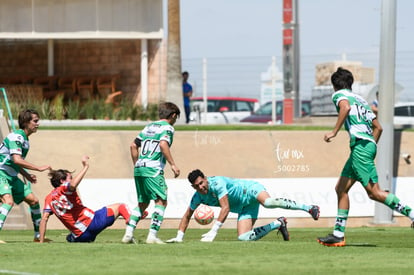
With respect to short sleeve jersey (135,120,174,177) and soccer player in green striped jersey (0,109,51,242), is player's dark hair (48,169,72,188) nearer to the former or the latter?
soccer player in green striped jersey (0,109,51,242)

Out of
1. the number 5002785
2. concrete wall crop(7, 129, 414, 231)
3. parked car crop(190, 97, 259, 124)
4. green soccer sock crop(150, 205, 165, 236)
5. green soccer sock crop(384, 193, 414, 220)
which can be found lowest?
parked car crop(190, 97, 259, 124)

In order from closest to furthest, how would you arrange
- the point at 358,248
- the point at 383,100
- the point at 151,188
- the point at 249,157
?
the point at 358,248 < the point at 151,188 < the point at 383,100 < the point at 249,157

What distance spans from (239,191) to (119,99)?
1938 centimetres

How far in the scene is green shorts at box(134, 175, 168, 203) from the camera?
14.2m

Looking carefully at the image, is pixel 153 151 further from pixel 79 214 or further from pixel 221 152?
pixel 221 152

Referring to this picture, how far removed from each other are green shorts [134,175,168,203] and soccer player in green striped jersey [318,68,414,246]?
7.07 feet

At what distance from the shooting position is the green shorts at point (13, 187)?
1550 centimetres

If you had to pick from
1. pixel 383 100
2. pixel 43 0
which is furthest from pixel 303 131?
pixel 43 0

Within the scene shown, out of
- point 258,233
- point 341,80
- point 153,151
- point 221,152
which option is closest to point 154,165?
point 153,151

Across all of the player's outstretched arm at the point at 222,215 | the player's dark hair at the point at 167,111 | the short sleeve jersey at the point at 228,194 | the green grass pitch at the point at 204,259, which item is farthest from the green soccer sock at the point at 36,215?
the player's dark hair at the point at 167,111

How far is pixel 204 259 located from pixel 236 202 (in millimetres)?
3731

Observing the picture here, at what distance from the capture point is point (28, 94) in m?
34.4

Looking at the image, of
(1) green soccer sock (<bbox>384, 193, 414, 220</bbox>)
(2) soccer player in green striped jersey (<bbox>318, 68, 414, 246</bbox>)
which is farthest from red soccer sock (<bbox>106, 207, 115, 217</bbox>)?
(1) green soccer sock (<bbox>384, 193, 414, 220</bbox>)

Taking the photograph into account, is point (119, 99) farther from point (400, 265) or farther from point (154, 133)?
point (400, 265)
